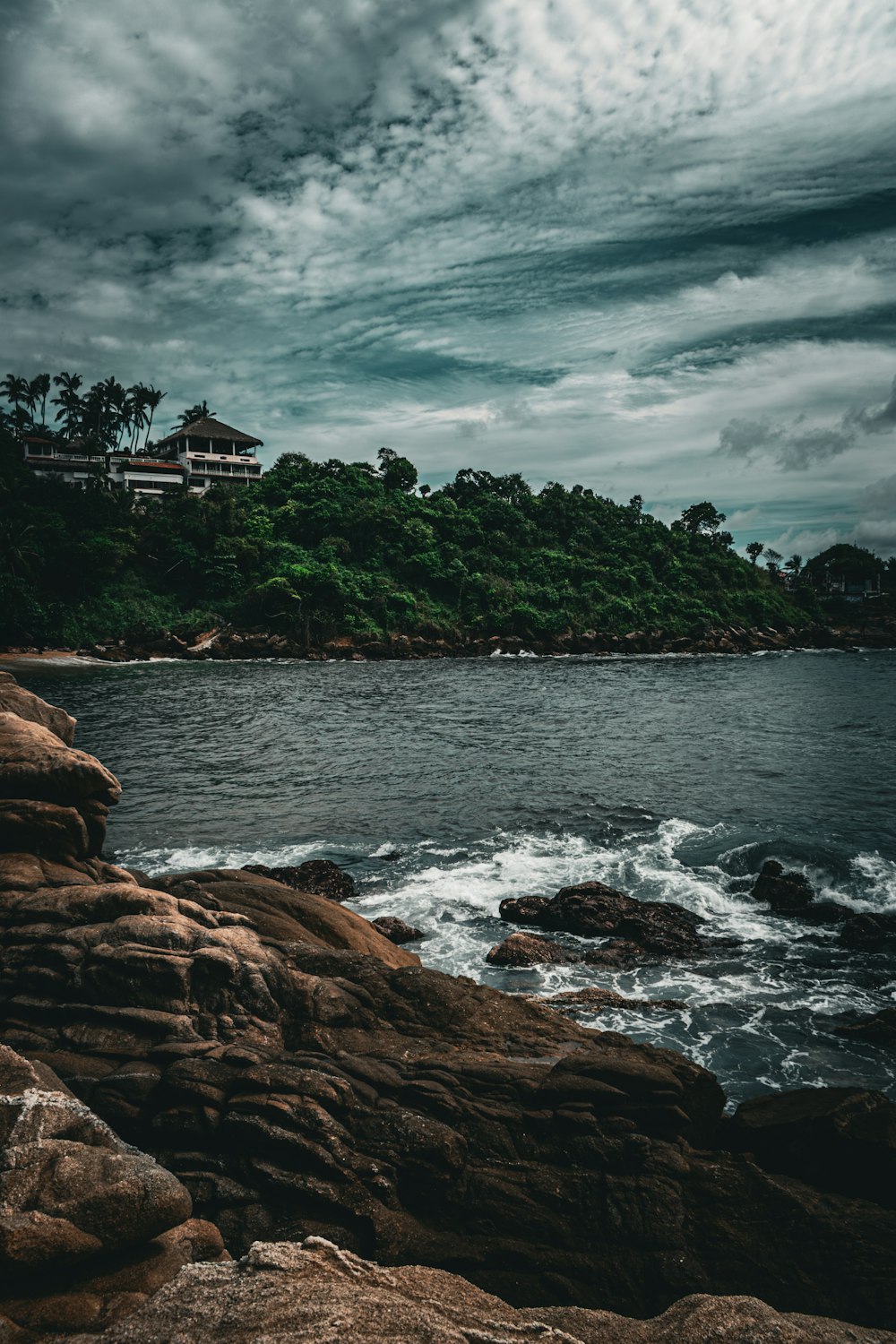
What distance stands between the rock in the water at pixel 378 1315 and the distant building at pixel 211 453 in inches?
4293

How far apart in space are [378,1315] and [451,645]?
82837mm

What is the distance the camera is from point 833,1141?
800 centimetres

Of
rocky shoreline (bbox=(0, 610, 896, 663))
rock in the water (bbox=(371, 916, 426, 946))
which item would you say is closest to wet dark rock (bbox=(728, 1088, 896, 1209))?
rock in the water (bbox=(371, 916, 426, 946))

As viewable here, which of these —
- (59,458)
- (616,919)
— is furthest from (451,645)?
(616,919)

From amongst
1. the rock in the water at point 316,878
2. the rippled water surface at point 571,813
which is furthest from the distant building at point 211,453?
the rock in the water at point 316,878

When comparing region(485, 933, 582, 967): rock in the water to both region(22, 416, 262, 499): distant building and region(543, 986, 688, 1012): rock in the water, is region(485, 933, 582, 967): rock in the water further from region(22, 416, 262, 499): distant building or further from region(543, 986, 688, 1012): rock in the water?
region(22, 416, 262, 499): distant building

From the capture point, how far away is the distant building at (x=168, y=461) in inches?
3912

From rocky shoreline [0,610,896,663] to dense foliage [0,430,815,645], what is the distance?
6.39 ft

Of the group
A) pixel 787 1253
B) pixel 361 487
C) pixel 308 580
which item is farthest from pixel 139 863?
pixel 361 487

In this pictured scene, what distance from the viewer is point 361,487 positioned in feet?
340

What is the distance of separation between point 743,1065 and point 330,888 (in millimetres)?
10444

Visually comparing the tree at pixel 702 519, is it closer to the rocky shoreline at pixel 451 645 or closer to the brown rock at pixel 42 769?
the rocky shoreline at pixel 451 645

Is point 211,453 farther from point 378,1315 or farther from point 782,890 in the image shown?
point 378,1315

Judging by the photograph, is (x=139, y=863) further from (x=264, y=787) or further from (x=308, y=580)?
(x=308, y=580)
